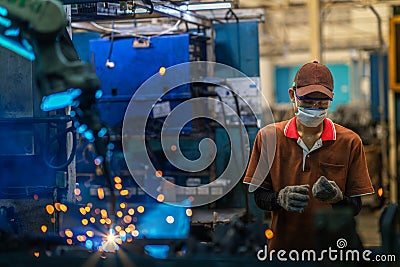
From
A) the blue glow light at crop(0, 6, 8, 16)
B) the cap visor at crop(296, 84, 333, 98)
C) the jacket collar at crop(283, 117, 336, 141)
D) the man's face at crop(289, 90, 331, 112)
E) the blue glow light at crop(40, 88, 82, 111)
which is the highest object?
the blue glow light at crop(0, 6, 8, 16)

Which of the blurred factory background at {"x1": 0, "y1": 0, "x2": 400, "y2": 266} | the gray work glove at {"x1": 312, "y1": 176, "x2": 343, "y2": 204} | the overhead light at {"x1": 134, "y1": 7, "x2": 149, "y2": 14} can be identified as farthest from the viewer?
the overhead light at {"x1": 134, "y1": 7, "x2": 149, "y2": 14}

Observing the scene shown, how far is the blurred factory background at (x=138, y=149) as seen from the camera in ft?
12.8

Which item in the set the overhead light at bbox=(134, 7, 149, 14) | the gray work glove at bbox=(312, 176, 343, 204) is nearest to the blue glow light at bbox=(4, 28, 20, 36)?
the gray work glove at bbox=(312, 176, 343, 204)

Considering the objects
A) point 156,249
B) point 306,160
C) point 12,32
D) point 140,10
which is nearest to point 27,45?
point 12,32

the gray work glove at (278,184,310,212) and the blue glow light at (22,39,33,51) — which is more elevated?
the blue glow light at (22,39,33,51)

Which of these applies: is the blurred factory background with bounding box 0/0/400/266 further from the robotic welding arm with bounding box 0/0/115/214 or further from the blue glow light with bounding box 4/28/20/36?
the robotic welding arm with bounding box 0/0/115/214

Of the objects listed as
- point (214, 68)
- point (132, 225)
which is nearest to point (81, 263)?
point (132, 225)

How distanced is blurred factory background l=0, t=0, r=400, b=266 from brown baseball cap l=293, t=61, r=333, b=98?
0.68m

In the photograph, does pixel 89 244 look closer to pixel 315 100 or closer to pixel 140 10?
pixel 315 100

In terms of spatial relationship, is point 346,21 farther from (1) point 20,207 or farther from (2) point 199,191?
(1) point 20,207

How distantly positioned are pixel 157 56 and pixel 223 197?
4.49ft

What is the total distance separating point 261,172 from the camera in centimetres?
407

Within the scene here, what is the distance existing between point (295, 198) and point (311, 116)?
0.45m

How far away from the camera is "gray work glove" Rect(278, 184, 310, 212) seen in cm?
384
